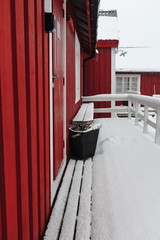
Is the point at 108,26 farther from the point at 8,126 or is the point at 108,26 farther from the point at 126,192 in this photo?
the point at 8,126

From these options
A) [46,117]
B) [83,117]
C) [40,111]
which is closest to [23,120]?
[40,111]

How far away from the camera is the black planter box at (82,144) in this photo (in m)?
3.77

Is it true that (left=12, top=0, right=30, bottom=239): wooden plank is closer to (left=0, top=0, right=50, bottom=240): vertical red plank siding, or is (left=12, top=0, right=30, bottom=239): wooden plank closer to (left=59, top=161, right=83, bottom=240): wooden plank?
(left=0, top=0, right=50, bottom=240): vertical red plank siding

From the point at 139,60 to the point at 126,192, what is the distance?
16183mm

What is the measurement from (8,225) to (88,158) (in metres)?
2.77

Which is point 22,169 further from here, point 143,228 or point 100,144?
point 100,144

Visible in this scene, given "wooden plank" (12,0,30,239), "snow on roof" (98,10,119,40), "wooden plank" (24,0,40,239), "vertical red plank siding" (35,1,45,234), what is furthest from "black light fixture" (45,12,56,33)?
"snow on roof" (98,10,119,40)

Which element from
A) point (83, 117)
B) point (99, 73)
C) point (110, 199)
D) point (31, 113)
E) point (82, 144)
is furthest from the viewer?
point (99, 73)

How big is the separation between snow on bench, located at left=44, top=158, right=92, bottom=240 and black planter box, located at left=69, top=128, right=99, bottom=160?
0.54 metres

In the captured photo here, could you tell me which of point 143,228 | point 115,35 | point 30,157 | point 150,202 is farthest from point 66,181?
point 115,35

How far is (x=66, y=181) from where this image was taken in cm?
295

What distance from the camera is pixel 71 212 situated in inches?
86.9

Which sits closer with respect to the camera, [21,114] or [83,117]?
[21,114]

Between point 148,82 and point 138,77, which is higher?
point 138,77
